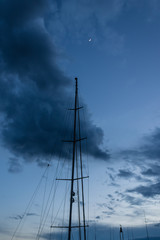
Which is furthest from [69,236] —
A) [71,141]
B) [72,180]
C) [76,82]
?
[76,82]

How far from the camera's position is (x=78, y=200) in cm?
3378

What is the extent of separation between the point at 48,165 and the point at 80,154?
6.16 m

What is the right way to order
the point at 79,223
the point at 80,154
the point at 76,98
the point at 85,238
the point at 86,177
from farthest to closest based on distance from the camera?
the point at 76,98
the point at 80,154
the point at 86,177
the point at 79,223
the point at 85,238

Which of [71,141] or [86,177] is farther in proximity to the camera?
[71,141]

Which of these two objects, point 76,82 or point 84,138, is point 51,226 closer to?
point 84,138

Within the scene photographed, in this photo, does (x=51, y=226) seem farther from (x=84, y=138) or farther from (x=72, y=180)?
(x=84, y=138)

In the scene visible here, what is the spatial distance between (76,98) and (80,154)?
10811 mm

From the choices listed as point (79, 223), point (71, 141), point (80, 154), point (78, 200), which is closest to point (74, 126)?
point (71, 141)

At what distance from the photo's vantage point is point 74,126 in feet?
128

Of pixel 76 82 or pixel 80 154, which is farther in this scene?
pixel 76 82

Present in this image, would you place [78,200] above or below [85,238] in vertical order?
above

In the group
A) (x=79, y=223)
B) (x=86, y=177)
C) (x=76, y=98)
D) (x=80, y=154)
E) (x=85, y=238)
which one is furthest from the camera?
(x=76, y=98)

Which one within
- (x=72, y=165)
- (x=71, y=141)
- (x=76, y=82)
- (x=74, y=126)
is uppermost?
(x=76, y=82)

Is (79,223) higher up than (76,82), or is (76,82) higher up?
(76,82)
